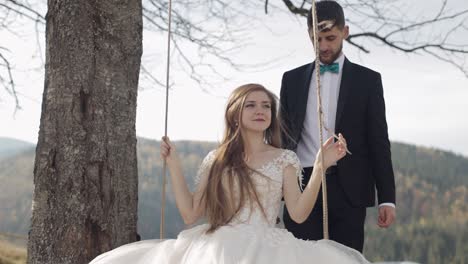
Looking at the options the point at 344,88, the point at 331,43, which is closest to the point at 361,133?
the point at 344,88

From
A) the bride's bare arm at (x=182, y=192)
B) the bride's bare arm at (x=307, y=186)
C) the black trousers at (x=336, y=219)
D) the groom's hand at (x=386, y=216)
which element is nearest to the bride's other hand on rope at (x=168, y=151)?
the bride's bare arm at (x=182, y=192)

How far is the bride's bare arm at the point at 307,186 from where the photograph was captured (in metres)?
2.50

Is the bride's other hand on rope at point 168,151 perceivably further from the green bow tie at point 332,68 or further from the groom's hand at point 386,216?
the groom's hand at point 386,216

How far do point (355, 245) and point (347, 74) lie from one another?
86cm

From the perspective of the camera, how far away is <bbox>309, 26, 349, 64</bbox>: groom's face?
2.96 m

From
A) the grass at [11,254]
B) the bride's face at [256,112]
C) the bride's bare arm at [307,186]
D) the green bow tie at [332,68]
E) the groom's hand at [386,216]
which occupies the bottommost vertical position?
the grass at [11,254]

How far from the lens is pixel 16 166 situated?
20438 mm

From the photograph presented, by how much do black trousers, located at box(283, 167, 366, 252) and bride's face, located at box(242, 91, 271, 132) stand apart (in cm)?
35

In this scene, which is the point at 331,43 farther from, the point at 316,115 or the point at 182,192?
the point at 182,192

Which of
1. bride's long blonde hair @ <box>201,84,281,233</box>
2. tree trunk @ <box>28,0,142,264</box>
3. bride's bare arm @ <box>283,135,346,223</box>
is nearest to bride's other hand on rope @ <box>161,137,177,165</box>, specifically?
bride's long blonde hair @ <box>201,84,281,233</box>

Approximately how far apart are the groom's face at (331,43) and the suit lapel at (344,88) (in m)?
0.08

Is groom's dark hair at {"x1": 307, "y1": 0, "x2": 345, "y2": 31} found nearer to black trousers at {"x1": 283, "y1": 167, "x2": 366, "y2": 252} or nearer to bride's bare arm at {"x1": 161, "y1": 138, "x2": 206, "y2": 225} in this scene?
black trousers at {"x1": 283, "y1": 167, "x2": 366, "y2": 252}

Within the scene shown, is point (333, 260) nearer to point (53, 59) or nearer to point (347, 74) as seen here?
point (347, 74)

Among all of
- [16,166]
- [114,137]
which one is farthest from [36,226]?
[16,166]
